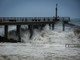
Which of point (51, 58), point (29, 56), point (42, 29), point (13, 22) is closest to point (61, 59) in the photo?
point (51, 58)

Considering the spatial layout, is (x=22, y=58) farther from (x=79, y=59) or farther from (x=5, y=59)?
(x=79, y=59)

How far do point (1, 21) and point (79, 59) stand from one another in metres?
15.6

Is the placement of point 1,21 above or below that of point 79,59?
above

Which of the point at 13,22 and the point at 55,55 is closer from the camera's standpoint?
the point at 55,55

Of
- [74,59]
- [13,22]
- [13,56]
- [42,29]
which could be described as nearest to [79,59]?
[74,59]

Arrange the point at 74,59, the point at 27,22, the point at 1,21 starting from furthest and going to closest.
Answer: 1. the point at 27,22
2. the point at 1,21
3. the point at 74,59

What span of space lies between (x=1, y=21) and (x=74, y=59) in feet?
50.7

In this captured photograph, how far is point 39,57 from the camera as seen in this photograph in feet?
30.2

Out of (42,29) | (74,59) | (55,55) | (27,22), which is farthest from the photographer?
(42,29)

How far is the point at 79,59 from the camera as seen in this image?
8891 millimetres

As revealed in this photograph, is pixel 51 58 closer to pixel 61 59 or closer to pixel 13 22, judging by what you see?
pixel 61 59

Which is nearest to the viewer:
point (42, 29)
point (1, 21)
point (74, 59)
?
point (74, 59)

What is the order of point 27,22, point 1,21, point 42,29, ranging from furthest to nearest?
point 42,29 → point 27,22 → point 1,21

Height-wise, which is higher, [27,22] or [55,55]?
[27,22]
